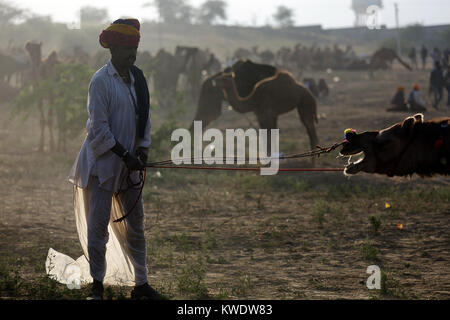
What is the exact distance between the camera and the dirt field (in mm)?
5273

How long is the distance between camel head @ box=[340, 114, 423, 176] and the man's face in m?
1.66

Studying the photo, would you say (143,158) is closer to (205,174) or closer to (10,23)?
(205,174)

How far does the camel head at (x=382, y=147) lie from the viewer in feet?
15.0

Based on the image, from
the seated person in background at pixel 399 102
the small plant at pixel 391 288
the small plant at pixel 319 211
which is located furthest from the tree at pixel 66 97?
the seated person in background at pixel 399 102

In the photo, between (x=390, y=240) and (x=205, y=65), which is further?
(x=205, y=65)

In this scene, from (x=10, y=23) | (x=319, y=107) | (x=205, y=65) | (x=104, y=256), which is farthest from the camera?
(x=10, y=23)

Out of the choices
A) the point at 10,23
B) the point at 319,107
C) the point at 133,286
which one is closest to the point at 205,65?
the point at 319,107

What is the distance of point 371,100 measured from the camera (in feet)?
84.1

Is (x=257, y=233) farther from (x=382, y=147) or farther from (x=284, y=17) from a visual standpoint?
(x=284, y=17)

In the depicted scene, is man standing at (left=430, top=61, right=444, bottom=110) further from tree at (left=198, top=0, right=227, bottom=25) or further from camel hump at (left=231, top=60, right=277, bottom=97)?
tree at (left=198, top=0, right=227, bottom=25)

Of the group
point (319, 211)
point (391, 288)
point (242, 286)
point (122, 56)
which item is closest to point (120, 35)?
point (122, 56)

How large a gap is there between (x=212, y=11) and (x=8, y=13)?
41723 mm

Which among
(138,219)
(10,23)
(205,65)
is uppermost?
(10,23)

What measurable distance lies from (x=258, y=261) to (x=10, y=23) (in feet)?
220
